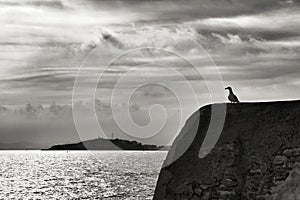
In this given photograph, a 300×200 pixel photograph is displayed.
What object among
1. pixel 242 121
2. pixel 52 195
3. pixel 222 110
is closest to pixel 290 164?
pixel 242 121

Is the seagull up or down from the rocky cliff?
up

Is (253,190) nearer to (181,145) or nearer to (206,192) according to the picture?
(206,192)

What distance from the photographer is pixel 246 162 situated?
69.6ft

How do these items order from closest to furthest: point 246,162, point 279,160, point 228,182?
1. point 279,160
2. point 228,182
3. point 246,162

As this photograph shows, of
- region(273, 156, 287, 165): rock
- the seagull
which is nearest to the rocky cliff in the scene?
region(273, 156, 287, 165): rock

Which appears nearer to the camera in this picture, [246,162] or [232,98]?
[246,162]

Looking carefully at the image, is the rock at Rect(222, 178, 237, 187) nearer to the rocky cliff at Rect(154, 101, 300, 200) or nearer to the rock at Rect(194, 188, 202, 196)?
the rocky cliff at Rect(154, 101, 300, 200)

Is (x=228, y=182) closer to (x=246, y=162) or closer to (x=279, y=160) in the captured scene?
(x=246, y=162)

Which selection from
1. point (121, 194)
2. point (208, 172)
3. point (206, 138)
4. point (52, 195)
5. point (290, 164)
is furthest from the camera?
point (52, 195)

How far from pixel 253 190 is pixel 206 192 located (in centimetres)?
209

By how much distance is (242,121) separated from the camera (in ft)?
74.7

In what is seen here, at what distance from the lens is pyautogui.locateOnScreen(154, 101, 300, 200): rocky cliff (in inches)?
797

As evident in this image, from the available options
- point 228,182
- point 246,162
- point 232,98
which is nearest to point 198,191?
point 228,182

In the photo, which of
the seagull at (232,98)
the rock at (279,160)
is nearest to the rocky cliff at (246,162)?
the rock at (279,160)
